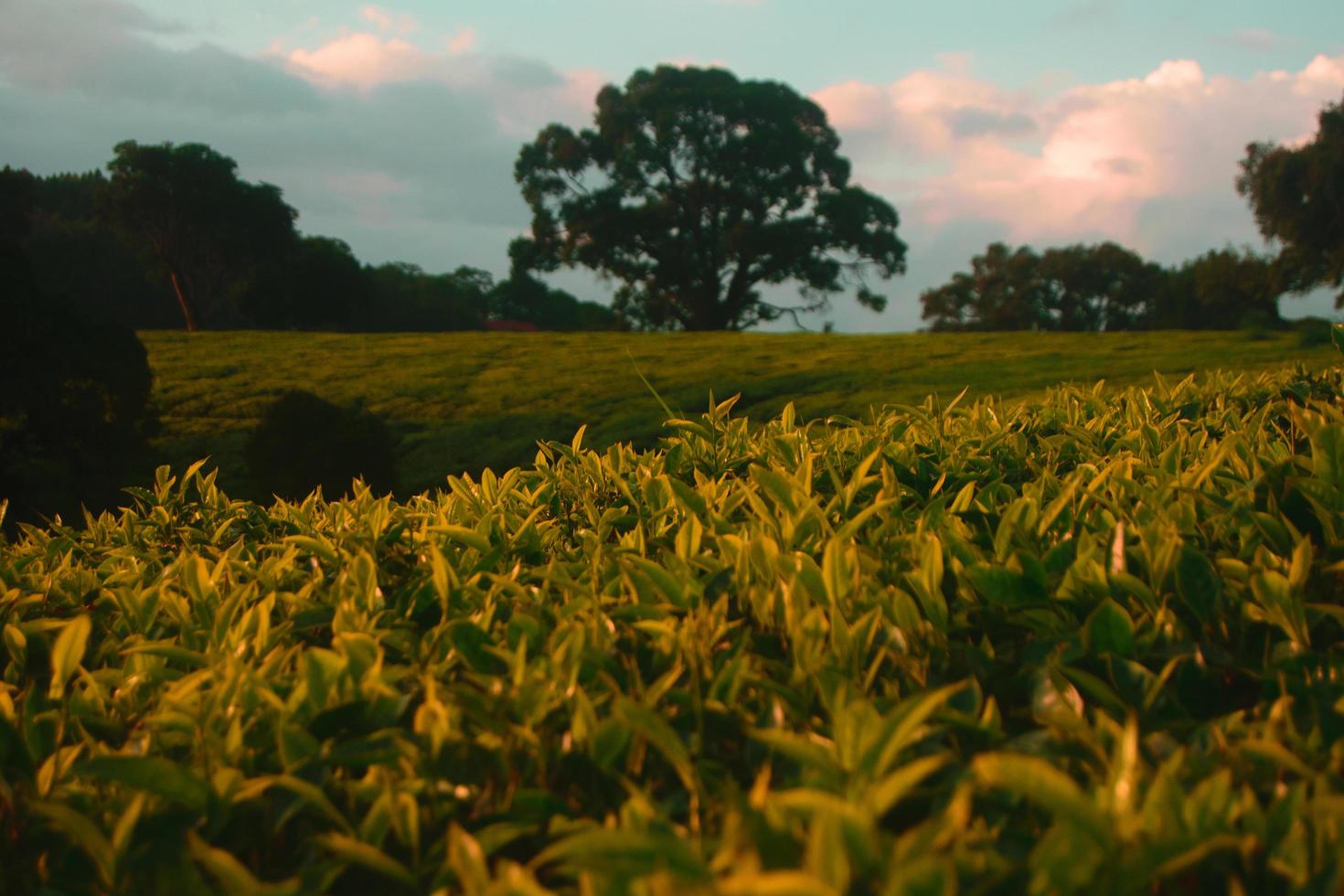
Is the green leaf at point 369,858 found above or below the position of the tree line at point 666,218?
below

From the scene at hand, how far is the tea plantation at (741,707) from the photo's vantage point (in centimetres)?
108

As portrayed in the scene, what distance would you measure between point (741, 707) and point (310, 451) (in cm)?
1071

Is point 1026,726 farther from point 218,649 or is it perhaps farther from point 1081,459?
point 1081,459

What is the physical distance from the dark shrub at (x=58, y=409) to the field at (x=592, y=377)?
258cm

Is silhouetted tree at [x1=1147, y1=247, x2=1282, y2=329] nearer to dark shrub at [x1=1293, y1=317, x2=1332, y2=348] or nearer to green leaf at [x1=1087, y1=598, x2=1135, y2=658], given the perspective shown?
dark shrub at [x1=1293, y1=317, x2=1332, y2=348]

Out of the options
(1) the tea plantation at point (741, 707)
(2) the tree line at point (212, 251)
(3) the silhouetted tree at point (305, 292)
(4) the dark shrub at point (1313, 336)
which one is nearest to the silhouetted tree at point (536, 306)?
(2) the tree line at point (212, 251)

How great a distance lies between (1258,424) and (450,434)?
13.0 metres

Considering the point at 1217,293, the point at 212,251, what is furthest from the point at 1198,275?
the point at 212,251

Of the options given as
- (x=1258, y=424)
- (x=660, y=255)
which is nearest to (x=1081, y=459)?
(x=1258, y=424)

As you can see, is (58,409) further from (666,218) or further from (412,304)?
(412,304)

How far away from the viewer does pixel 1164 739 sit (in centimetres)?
133

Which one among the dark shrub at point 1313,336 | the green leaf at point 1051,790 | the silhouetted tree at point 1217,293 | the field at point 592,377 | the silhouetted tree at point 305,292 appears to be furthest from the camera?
the silhouetted tree at point 1217,293

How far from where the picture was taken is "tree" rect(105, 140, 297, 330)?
128 ft

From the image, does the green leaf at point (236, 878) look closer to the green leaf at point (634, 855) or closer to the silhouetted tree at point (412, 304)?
the green leaf at point (634, 855)
